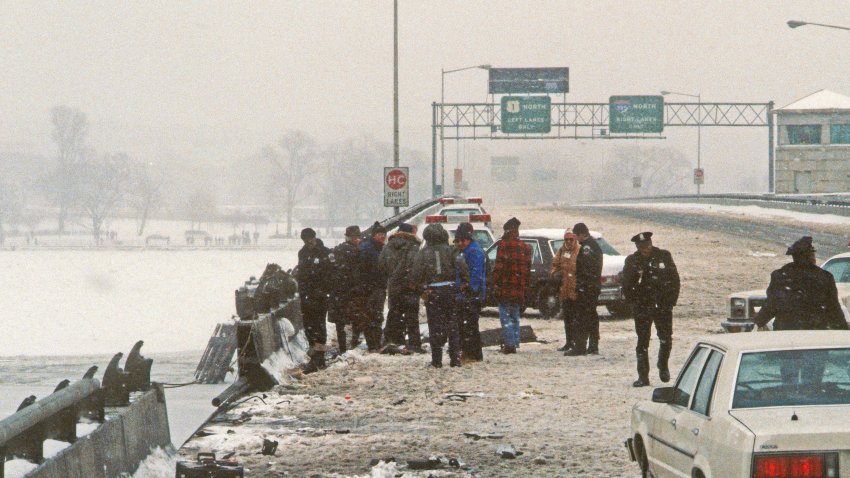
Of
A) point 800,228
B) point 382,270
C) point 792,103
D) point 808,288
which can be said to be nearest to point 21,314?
point 792,103

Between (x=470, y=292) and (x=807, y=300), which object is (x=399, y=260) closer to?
(x=470, y=292)

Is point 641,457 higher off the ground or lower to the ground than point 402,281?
lower

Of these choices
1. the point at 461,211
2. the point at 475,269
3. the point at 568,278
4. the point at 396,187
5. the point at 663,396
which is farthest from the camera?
the point at 461,211

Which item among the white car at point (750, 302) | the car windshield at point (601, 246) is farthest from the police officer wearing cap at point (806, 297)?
the car windshield at point (601, 246)

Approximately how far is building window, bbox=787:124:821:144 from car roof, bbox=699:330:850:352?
95.2 m

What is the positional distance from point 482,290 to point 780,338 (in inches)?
406

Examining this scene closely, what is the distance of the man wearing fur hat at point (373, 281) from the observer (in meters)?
19.2

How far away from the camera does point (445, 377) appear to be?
53.5 feet

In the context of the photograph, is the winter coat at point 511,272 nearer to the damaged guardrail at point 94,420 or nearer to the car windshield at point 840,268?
the car windshield at point 840,268

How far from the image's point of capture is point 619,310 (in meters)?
24.3

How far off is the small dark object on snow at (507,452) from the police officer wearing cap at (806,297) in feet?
8.56

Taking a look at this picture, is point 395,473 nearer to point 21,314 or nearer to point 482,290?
point 482,290

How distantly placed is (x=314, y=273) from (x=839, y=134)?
87.6 metres

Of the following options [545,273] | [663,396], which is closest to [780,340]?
[663,396]
